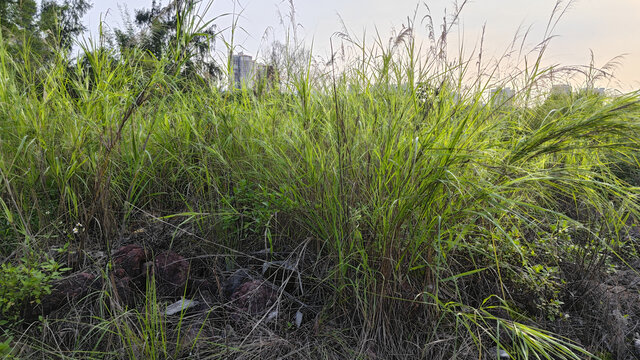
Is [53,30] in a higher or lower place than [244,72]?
higher

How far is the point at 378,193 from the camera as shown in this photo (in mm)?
1521

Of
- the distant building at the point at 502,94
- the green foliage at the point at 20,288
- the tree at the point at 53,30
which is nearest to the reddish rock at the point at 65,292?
the green foliage at the point at 20,288

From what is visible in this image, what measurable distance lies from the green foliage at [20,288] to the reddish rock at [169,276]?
391 millimetres

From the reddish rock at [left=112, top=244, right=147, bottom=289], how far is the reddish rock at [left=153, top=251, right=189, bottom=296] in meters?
0.09

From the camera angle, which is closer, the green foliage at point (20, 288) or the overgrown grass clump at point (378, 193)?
the overgrown grass clump at point (378, 193)

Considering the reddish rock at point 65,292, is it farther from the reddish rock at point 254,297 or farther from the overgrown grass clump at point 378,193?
the reddish rock at point 254,297

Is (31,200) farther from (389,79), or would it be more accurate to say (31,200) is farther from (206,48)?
(389,79)

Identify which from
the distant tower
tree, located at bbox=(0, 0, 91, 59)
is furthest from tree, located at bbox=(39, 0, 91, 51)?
the distant tower

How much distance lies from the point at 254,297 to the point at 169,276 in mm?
482

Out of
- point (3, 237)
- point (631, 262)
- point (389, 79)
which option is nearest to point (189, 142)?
point (3, 237)

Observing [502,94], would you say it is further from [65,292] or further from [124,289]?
[65,292]

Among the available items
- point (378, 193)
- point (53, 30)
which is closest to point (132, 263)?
point (378, 193)

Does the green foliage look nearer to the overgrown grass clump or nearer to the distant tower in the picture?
the overgrown grass clump

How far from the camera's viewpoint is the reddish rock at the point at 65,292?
1.65m
